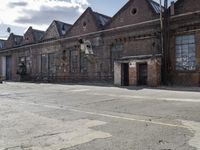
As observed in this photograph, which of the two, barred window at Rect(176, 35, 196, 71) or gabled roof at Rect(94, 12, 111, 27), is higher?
gabled roof at Rect(94, 12, 111, 27)

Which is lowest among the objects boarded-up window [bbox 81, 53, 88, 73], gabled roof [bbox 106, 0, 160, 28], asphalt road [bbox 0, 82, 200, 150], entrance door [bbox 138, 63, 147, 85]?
asphalt road [bbox 0, 82, 200, 150]

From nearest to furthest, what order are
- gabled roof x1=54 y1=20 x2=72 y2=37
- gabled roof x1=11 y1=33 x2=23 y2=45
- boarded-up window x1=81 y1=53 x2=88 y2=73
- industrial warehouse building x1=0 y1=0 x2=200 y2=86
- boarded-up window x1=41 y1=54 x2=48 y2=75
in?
industrial warehouse building x1=0 y1=0 x2=200 y2=86 < boarded-up window x1=81 y1=53 x2=88 y2=73 < gabled roof x1=54 y1=20 x2=72 y2=37 < boarded-up window x1=41 y1=54 x2=48 y2=75 < gabled roof x1=11 y1=33 x2=23 y2=45

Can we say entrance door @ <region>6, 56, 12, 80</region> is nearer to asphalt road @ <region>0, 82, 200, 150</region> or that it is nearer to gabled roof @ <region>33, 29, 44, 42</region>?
gabled roof @ <region>33, 29, 44, 42</region>

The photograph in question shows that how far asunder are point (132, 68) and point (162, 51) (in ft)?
9.98

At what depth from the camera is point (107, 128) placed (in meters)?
6.61

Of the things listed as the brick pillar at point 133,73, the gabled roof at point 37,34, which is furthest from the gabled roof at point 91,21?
the gabled roof at point 37,34

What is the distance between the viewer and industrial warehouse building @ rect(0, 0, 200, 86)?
71.3 feet

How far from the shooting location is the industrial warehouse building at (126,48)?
21.7 metres

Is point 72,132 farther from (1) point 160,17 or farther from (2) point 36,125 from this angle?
(1) point 160,17

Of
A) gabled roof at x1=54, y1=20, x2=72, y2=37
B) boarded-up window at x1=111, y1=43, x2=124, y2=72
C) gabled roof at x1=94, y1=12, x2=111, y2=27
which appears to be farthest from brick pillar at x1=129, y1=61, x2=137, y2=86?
gabled roof at x1=54, y1=20, x2=72, y2=37

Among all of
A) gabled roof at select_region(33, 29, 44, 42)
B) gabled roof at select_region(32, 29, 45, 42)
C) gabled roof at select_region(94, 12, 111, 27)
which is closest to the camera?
gabled roof at select_region(94, 12, 111, 27)

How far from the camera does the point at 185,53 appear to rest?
21891 mm

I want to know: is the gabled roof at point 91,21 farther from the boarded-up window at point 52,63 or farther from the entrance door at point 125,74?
the entrance door at point 125,74

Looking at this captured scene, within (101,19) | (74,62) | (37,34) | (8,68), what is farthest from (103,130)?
(8,68)
